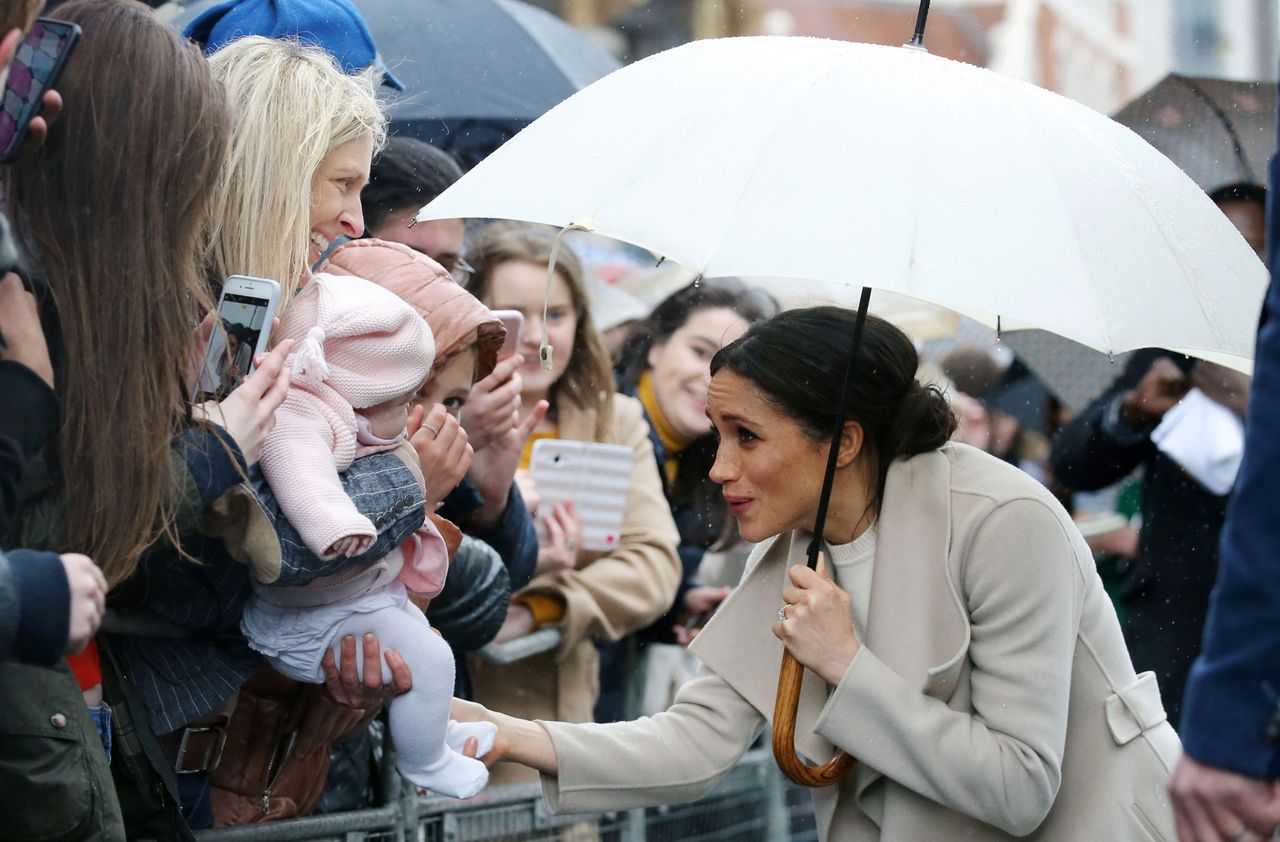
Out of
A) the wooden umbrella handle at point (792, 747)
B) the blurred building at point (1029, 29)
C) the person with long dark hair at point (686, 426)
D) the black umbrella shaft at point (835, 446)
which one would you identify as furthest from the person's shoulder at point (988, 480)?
the blurred building at point (1029, 29)

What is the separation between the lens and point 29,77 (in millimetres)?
2459

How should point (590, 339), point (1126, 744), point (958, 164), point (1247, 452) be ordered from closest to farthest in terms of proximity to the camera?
1. point (1247, 452)
2. point (958, 164)
3. point (1126, 744)
4. point (590, 339)

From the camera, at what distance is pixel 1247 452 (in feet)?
7.30

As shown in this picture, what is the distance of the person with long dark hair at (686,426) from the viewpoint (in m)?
5.62

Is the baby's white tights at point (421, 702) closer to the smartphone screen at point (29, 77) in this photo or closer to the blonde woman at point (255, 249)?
the blonde woman at point (255, 249)

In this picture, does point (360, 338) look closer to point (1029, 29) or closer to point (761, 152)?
point (761, 152)

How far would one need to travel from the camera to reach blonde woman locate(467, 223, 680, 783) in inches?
195

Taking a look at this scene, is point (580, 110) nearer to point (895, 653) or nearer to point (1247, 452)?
point (895, 653)

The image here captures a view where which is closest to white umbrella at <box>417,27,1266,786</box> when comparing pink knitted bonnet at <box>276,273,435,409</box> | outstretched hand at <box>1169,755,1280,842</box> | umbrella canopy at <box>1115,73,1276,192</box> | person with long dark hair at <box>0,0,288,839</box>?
pink knitted bonnet at <box>276,273,435,409</box>

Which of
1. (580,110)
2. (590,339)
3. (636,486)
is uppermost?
(580,110)

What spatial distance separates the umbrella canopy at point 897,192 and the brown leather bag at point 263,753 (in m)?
0.96

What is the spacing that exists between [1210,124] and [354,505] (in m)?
4.33

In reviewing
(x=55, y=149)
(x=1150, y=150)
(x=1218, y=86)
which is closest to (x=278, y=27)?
(x=55, y=149)

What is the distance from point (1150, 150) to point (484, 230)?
2.32 metres
